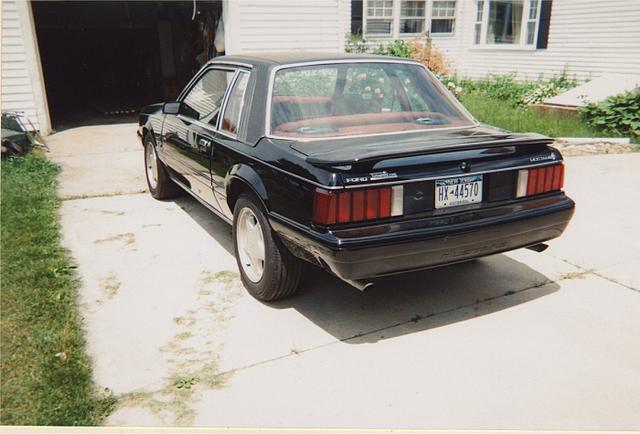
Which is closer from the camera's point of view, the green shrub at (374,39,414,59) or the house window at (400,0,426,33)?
the green shrub at (374,39,414,59)

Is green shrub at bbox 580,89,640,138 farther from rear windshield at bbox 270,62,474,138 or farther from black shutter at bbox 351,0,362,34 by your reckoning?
black shutter at bbox 351,0,362,34

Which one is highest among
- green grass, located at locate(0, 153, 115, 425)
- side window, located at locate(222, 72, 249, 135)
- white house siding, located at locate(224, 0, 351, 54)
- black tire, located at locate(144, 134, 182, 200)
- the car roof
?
white house siding, located at locate(224, 0, 351, 54)

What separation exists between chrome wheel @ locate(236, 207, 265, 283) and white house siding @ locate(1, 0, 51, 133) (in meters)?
8.37

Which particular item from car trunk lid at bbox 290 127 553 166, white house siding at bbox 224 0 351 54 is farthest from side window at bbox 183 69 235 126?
white house siding at bbox 224 0 351 54

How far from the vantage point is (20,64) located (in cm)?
1012

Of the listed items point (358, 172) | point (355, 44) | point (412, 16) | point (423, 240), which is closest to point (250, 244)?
point (358, 172)

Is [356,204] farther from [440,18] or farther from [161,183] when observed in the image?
[440,18]

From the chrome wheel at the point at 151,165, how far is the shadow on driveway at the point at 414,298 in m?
2.72

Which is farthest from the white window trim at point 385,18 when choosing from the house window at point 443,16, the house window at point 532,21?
the house window at point 532,21

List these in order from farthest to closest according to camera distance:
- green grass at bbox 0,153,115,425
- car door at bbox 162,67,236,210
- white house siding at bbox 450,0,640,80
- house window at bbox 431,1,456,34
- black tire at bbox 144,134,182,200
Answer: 1. house window at bbox 431,1,456,34
2. white house siding at bbox 450,0,640,80
3. black tire at bbox 144,134,182,200
4. car door at bbox 162,67,236,210
5. green grass at bbox 0,153,115,425

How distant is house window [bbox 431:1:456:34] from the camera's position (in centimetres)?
1694

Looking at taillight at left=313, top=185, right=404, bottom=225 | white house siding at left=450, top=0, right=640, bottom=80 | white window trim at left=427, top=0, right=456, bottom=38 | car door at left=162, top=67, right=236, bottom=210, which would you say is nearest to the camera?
taillight at left=313, top=185, right=404, bottom=225

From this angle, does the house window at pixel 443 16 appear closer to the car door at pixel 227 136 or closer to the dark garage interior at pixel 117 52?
the dark garage interior at pixel 117 52

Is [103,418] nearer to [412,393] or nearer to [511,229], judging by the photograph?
[412,393]
